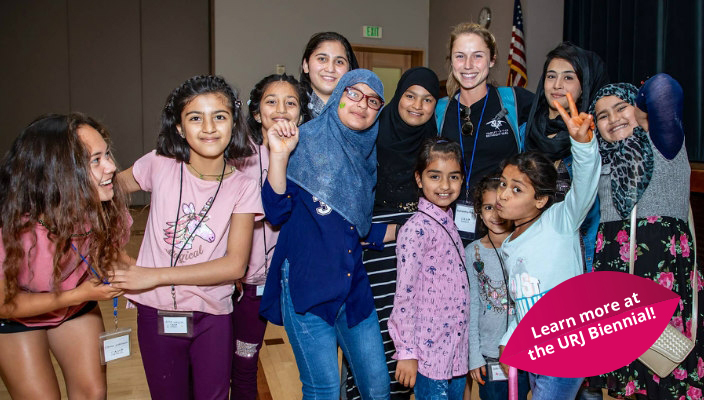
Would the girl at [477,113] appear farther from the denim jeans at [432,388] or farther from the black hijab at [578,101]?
the denim jeans at [432,388]

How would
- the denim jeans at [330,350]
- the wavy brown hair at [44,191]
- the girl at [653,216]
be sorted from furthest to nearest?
the girl at [653,216], the denim jeans at [330,350], the wavy brown hair at [44,191]

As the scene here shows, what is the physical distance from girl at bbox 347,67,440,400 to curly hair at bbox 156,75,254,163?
0.61 m

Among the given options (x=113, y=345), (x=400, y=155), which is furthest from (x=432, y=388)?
(x=113, y=345)

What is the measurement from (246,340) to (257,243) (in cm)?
45

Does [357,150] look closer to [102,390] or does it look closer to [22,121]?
[102,390]

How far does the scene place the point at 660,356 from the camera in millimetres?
1691

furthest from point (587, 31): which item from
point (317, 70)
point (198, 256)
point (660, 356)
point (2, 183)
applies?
point (2, 183)

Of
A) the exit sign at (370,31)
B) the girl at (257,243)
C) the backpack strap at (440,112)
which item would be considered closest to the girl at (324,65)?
the girl at (257,243)

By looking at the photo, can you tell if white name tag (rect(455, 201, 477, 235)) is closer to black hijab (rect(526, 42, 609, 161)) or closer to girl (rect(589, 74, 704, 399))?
black hijab (rect(526, 42, 609, 161))

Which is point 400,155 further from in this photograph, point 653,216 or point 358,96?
point 653,216

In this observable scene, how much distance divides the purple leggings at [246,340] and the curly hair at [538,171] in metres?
1.20

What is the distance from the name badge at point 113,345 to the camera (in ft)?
5.64

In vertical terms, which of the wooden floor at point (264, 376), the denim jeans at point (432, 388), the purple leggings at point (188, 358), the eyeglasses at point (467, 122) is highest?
the eyeglasses at point (467, 122)

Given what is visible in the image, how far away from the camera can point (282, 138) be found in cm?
166
